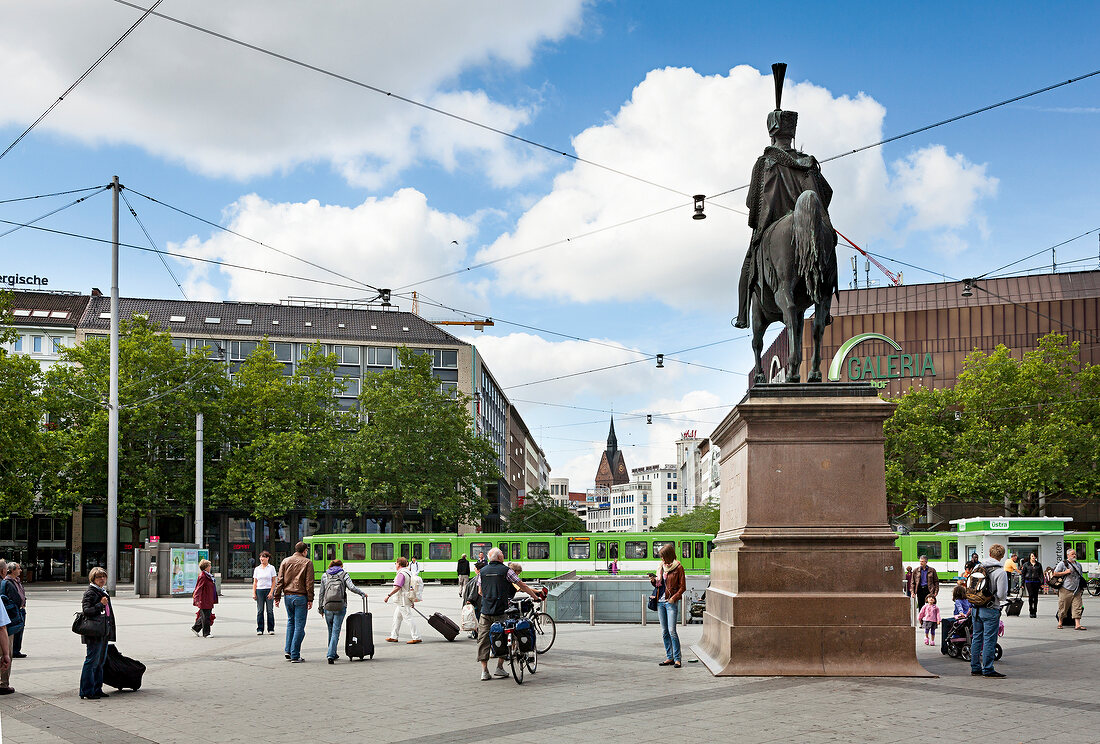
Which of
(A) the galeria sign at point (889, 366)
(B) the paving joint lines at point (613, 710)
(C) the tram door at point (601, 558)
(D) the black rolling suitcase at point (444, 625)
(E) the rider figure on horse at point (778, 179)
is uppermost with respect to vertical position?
(A) the galeria sign at point (889, 366)

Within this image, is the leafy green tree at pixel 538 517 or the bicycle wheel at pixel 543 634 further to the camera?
the leafy green tree at pixel 538 517

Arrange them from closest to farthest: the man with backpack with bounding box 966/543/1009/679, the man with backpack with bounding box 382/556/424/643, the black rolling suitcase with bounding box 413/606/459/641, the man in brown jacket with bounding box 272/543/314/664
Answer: the man with backpack with bounding box 966/543/1009/679 → the man in brown jacket with bounding box 272/543/314/664 → the black rolling suitcase with bounding box 413/606/459/641 → the man with backpack with bounding box 382/556/424/643

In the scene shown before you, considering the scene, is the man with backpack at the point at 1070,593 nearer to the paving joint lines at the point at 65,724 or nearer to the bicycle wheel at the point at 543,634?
the bicycle wheel at the point at 543,634

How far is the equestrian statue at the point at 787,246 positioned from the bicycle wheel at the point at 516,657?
4.70 meters

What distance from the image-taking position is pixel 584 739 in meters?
9.27

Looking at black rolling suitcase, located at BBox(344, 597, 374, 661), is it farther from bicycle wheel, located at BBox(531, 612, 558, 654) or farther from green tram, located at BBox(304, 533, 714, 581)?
green tram, located at BBox(304, 533, 714, 581)

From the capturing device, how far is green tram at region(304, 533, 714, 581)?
49.8 metres

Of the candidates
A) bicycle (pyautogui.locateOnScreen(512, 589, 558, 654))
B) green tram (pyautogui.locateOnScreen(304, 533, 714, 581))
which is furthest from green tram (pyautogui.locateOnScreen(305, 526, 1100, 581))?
bicycle (pyautogui.locateOnScreen(512, 589, 558, 654))

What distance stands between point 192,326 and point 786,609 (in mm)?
68996

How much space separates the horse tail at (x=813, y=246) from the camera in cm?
1399

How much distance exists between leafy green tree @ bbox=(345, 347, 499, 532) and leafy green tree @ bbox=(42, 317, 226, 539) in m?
8.48

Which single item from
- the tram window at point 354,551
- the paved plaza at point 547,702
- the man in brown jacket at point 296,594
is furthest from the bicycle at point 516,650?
the tram window at point 354,551

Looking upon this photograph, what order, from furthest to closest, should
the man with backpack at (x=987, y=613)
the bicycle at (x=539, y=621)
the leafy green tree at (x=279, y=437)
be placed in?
the leafy green tree at (x=279, y=437), the bicycle at (x=539, y=621), the man with backpack at (x=987, y=613)

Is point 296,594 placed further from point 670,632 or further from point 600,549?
point 600,549
